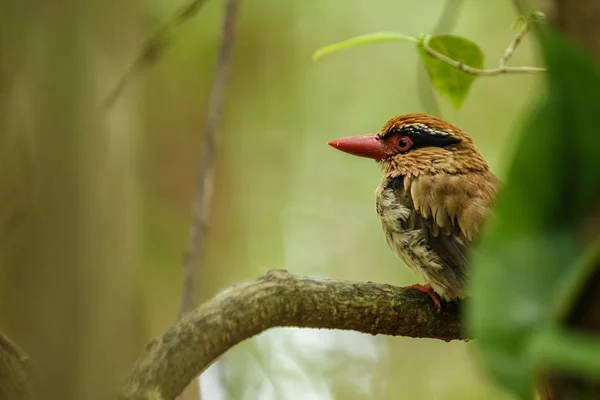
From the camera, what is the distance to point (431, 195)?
2.25 meters

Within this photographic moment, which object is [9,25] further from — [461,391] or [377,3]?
[461,391]

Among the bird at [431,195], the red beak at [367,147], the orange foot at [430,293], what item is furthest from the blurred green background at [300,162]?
the orange foot at [430,293]

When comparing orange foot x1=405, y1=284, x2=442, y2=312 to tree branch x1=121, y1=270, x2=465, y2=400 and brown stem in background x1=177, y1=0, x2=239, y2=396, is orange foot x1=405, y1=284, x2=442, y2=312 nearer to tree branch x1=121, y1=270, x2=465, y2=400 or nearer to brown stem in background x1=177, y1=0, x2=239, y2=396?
tree branch x1=121, y1=270, x2=465, y2=400

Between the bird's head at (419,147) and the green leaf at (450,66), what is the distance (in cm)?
50

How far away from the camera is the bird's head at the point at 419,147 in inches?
94.6

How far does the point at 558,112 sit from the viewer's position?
598 mm

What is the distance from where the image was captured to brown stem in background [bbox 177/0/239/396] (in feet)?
6.64

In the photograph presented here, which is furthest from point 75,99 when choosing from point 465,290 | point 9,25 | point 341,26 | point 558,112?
point 341,26

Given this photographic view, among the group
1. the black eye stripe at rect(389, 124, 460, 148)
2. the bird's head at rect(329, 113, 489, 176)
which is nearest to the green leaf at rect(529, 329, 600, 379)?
the bird's head at rect(329, 113, 489, 176)

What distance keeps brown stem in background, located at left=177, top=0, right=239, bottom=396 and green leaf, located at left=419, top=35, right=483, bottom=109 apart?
0.60 metres

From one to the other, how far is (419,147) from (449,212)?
0.44m

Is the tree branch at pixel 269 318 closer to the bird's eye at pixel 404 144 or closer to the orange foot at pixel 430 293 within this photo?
the orange foot at pixel 430 293

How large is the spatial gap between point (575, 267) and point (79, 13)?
868 mm

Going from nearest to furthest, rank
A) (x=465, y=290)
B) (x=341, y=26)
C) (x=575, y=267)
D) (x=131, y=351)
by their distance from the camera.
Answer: (x=575, y=267), (x=131, y=351), (x=465, y=290), (x=341, y=26)
